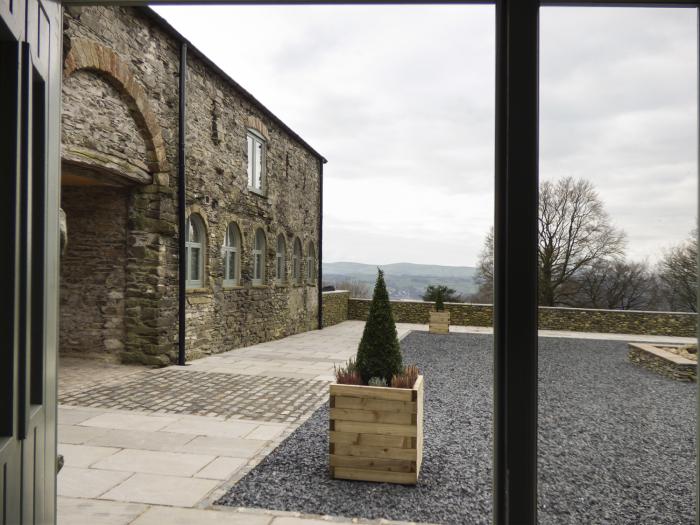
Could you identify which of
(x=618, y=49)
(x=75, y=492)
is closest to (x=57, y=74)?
(x=618, y=49)

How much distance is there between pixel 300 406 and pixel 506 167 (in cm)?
447

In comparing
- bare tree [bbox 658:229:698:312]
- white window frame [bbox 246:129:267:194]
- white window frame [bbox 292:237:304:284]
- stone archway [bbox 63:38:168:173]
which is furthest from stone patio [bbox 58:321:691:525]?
white window frame [bbox 292:237:304:284]

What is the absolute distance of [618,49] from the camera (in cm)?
210

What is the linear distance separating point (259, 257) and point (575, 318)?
32.6 feet

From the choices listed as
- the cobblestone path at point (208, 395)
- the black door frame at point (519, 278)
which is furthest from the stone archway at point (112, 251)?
the black door frame at point (519, 278)

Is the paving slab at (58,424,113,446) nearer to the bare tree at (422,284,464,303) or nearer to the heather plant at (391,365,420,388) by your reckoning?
the heather plant at (391,365,420,388)

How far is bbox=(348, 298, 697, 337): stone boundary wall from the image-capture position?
42.8ft

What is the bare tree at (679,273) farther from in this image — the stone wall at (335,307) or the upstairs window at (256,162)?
the stone wall at (335,307)

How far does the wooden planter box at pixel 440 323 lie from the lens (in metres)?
14.4

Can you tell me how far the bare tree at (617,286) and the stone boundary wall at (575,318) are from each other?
8433 mm

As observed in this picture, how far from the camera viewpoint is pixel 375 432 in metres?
3.33

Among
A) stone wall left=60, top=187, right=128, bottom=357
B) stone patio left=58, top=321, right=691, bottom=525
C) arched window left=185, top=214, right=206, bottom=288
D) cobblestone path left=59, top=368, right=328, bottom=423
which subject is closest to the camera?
stone patio left=58, top=321, right=691, bottom=525

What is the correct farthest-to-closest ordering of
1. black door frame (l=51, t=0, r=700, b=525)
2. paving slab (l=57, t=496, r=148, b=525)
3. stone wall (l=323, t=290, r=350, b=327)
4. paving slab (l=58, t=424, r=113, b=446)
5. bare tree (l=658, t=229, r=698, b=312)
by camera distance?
stone wall (l=323, t=290, r=350, b=327)
paving slab (l=58, t=424, r=113, b=446)
paving slab (l=57, t=496, r=148, b=525)
bare tree (l=658, t=229, r=698, b=312)
black door frame (l=51, t=0, r=700, b=525)

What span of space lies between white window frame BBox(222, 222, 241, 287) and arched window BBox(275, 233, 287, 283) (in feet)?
9.17
